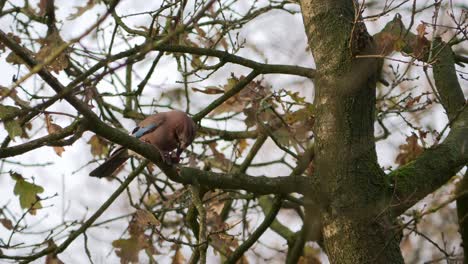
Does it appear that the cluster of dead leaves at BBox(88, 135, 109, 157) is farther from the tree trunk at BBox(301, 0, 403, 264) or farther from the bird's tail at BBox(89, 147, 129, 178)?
the tree trunk at BBox(301, 0, 403, 264)

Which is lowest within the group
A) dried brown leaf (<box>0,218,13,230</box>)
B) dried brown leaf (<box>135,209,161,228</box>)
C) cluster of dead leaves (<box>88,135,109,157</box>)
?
dried brown leaf (<box>135,209,161,228</box>)

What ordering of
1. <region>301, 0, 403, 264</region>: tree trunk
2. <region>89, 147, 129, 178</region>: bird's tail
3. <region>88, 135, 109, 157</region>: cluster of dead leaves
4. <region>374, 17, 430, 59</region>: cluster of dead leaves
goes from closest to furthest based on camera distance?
<region>301, 0, 403, 264</region>: tree trunk, <region>374, 17, 430, 59</region>: cluster of dead leaves, <region>89, 147, 129, 178</region>: bird's tail, <region>88, 135, 109, 157</region>: cluster of dead leaves

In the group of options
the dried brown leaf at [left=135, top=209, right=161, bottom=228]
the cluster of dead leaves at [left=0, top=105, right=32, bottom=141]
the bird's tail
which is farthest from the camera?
the bird's tail

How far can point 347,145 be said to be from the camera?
445 cm

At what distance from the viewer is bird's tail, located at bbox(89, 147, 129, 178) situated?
20.2 ft

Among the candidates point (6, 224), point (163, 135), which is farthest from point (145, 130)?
point (6, 224)

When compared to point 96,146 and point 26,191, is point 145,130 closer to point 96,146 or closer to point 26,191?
point 96,146

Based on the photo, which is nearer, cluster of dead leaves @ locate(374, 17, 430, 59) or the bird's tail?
cluster of dead leaves @ locate(374, 17, 430, 59)

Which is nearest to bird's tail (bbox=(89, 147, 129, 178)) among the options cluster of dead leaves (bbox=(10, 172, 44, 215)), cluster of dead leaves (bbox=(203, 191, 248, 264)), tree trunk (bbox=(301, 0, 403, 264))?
cluster of dead leaves (bbox=(10, 172, 44, 215))

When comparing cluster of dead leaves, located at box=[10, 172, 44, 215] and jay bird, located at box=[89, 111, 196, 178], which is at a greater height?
jay bird, located at box=[89, 111, 196, 178]

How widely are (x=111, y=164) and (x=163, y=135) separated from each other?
56 centimetres

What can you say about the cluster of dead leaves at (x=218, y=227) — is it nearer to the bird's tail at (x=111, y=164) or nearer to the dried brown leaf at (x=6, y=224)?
the bird's tail at (x=111, y=164)

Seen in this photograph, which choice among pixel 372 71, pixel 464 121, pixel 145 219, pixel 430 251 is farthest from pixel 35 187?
pixel 430 251

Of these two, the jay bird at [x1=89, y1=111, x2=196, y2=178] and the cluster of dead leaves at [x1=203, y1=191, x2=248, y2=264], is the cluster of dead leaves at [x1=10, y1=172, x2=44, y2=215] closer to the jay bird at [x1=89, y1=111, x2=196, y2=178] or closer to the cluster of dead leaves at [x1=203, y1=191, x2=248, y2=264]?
the jay bird at [x1=89, y1=111, x2=196, y2=178]
